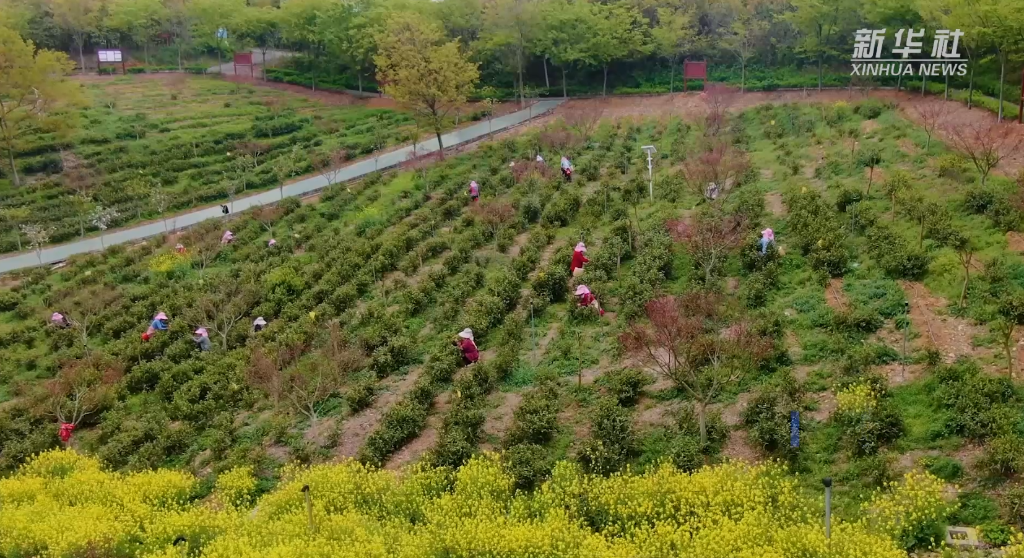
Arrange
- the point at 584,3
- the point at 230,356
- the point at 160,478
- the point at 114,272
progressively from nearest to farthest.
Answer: the point at 160,478
the point at 230,356
the point at 114,272
the point at 584,3

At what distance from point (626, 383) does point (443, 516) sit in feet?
15.5

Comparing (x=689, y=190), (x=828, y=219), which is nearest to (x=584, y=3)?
(x=689, y=190)

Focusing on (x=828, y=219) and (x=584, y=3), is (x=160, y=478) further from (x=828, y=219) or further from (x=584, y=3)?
(x=584, y=3)

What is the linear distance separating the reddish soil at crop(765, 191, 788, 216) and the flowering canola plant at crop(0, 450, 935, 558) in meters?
11.7

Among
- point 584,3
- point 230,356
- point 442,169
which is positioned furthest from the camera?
point 584,3

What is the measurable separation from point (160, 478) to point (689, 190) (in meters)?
17.9

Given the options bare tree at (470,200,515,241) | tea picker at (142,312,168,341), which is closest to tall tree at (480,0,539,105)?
bare tree at (470,200,515,241)

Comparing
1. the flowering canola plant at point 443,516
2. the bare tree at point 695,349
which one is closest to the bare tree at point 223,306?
Answer: the flowering canola plant at point 443,516

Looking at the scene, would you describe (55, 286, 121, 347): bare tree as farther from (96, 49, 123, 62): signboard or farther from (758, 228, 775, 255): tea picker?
(96, 49, 123, 62): signboard

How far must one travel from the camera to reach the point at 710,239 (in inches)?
709

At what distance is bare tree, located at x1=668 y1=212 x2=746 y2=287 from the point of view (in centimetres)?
1806

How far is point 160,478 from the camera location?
13.7 meters

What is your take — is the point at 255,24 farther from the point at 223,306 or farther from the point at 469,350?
the point at 469,350

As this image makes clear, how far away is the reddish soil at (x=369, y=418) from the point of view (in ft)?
47.9
